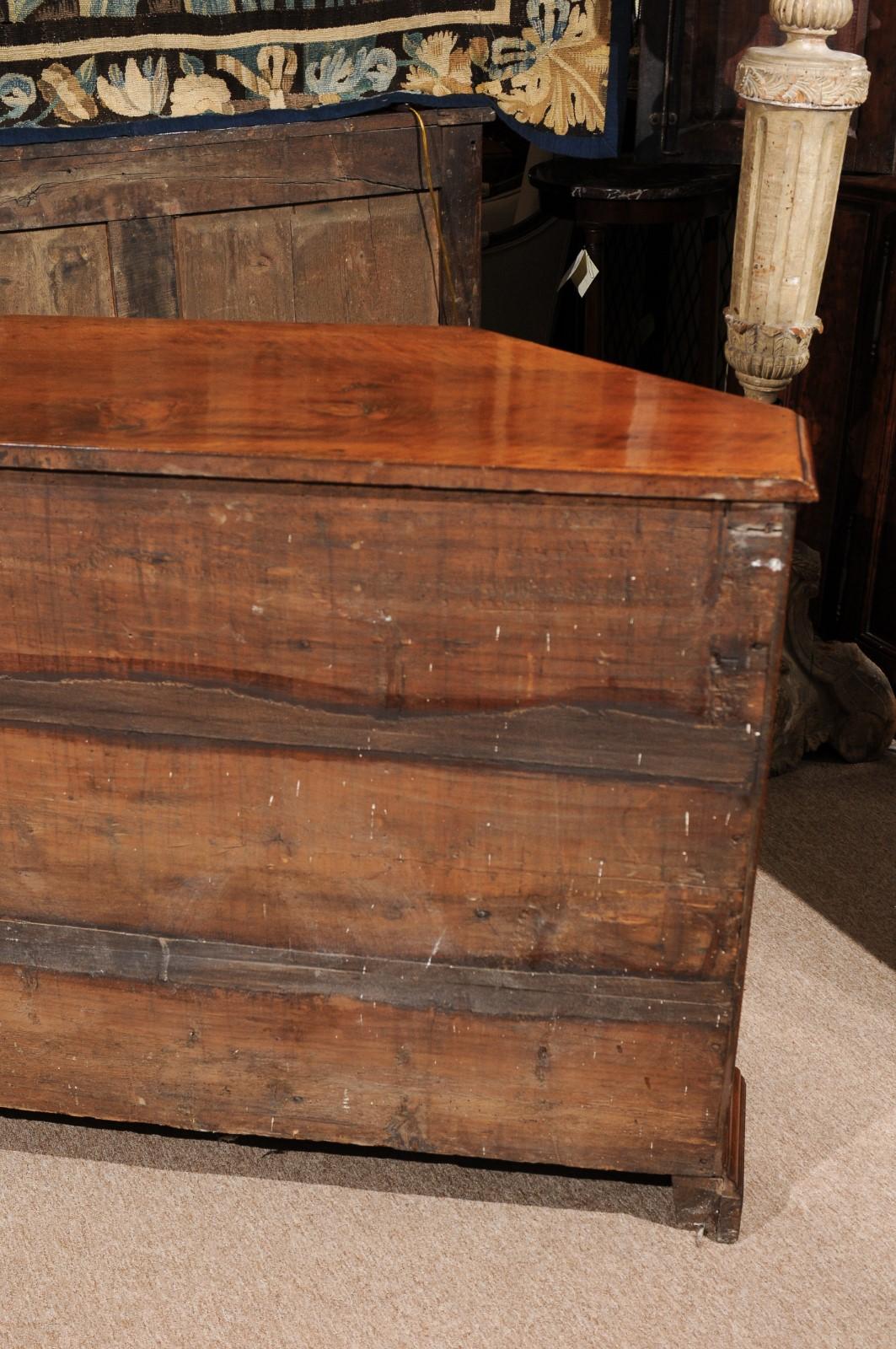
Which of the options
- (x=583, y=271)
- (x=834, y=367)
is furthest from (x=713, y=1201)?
(x=834, y=367)

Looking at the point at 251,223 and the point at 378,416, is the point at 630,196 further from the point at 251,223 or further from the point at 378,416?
the point at 378,416

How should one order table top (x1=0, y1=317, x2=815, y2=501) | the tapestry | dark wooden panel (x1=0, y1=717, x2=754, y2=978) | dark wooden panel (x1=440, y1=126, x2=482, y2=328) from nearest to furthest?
table top (x1=0, y1=317, x2=815, y2=501), dark wooden panel (x1=0, y1=717, x2=754, y2=978), the tapestry, dark wooden panel (x1=440, y1=126, x2=482, y2=328)

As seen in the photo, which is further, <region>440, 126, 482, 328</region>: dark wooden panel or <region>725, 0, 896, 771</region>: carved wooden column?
<region>440, 126, 482, 328</region>: dark wooden panel

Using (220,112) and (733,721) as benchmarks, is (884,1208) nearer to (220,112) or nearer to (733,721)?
(733,721)

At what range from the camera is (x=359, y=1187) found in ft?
4.92

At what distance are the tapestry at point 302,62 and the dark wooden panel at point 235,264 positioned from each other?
0.57 feet

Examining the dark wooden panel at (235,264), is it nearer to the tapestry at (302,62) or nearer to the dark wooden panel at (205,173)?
the dark wooden panel at (205,173)

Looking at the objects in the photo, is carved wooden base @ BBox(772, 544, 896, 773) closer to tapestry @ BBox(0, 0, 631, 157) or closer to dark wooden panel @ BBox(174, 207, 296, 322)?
tapestry @ BBox(0, 0, 631, 157)

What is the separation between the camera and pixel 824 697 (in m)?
2.38

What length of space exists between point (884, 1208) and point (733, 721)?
0.62 m

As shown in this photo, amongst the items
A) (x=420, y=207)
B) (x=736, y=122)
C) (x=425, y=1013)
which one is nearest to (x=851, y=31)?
(x=736, y=122)

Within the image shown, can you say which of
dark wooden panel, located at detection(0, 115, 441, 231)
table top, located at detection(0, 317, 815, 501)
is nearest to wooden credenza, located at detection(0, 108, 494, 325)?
dark wooden panel, located at detection(0, 115, 441, 231)

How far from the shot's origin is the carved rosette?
1.82 metres

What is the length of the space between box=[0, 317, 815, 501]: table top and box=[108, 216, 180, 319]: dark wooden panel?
84 centimetres
